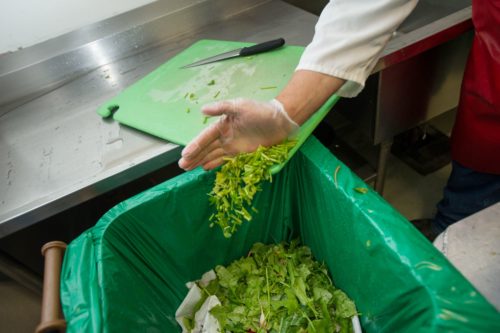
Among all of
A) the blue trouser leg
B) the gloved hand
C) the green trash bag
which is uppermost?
the gloved hand

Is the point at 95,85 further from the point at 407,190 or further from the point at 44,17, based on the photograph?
the point at 407,190

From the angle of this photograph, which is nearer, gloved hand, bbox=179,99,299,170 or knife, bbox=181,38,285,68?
gloved hand, bbox=179,99,299,170

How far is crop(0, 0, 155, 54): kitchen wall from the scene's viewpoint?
3.31 ft

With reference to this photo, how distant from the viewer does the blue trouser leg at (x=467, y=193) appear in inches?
40.9

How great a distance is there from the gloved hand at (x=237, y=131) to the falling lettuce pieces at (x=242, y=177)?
0.02 meters

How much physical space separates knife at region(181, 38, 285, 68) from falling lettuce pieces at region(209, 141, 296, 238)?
38 cm

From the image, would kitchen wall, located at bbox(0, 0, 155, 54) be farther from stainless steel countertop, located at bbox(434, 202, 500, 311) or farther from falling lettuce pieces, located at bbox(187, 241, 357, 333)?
stainless steel countertop, located at bbox(434, 202, 500, 311)

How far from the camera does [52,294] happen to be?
0.62 meters

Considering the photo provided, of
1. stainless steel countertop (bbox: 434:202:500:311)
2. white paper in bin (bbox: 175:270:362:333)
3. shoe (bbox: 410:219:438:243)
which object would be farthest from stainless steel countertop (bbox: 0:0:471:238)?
shoe (bbox: 410:219:438:243)

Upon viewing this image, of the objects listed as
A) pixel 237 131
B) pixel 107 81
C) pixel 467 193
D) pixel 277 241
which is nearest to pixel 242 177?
pixel 237 131

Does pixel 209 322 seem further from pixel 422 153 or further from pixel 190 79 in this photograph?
pixel 422 153

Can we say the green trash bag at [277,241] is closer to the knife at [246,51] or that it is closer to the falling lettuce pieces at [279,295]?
the falling lettuce pieces at [279,295]

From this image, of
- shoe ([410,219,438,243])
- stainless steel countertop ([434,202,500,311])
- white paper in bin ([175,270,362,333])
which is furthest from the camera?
shoe ([410,219,438,243])

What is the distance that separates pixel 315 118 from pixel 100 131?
0.55 meters
